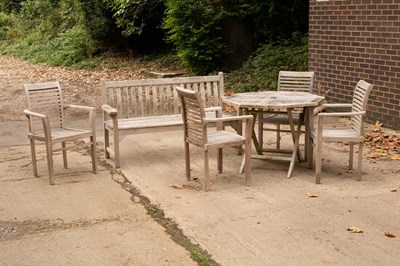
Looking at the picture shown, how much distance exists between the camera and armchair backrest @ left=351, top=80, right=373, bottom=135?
610 centimetres

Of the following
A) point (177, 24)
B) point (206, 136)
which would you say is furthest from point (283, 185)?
point (177, 24)

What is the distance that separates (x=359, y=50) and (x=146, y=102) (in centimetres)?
378

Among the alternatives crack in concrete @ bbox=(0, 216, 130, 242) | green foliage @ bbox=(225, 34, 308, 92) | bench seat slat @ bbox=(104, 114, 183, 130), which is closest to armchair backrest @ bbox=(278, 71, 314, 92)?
bench seat slat @ bbox=(104, 114, 183, 130)

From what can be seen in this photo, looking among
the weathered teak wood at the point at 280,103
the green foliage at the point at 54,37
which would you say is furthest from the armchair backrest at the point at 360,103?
the green foliage at the point at 54,37

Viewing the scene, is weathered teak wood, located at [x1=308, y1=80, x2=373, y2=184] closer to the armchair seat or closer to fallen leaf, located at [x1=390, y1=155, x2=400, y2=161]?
the armchair seat

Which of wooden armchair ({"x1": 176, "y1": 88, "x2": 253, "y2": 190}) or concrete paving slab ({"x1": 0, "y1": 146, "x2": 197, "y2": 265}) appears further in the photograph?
wooden armchair ({"x1": 176, "y1": 88, "x2": 253, "y2": 190})

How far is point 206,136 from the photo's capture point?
5930 millimetres

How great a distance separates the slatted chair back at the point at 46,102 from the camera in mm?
6871

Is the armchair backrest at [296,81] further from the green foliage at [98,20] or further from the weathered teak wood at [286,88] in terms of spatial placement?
the green foliage at [98,20]

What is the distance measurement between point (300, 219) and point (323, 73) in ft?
18.7

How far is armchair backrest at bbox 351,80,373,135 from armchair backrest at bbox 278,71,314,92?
1.04 metres

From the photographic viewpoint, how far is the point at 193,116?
6051mm

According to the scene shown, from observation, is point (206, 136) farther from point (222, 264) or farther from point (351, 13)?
point (351, 13)

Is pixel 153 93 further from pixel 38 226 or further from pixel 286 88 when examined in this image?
pixel 38 226
